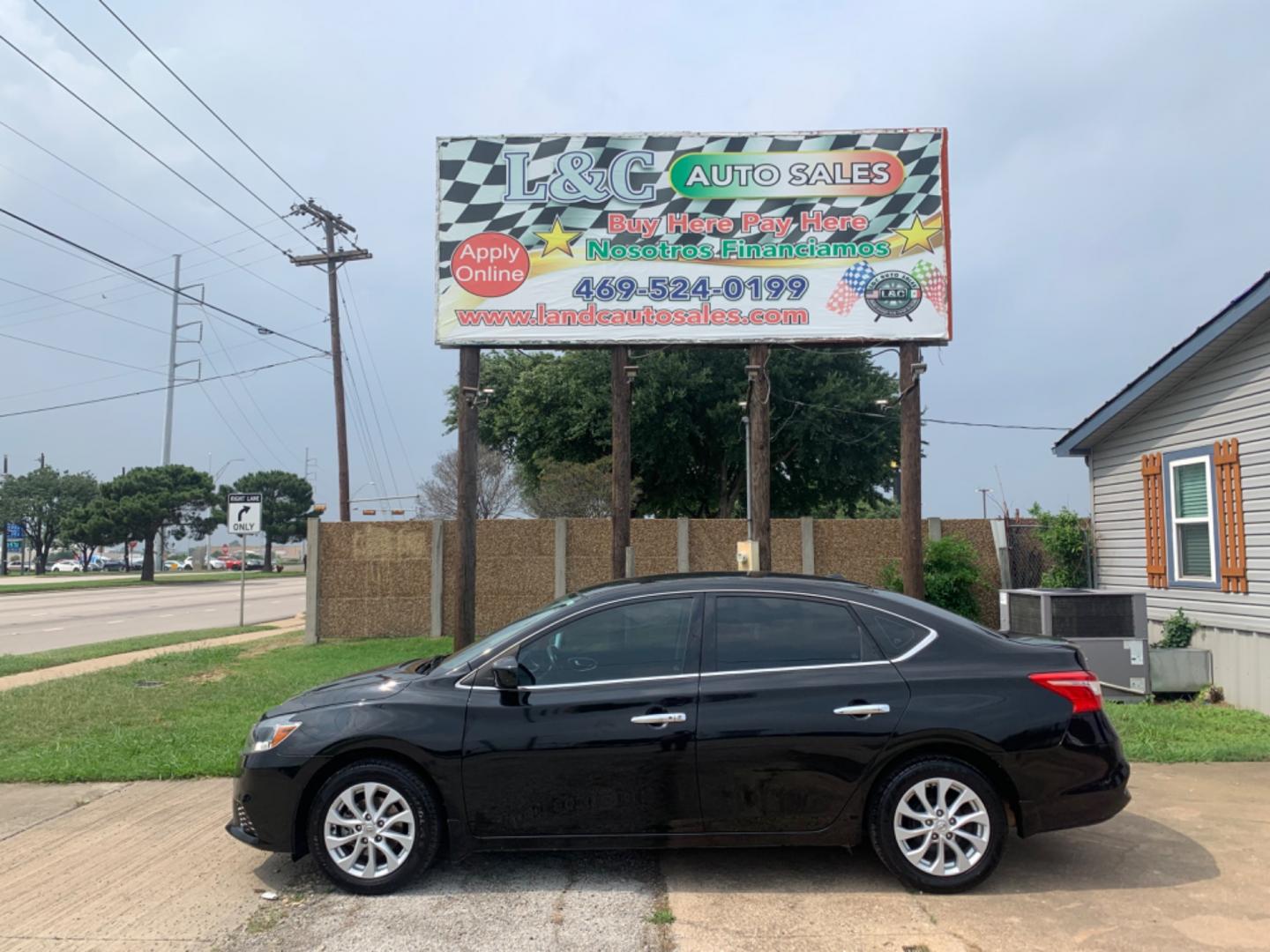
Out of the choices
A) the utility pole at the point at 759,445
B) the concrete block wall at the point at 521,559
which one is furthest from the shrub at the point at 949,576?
the utility pole at the point at 759,445

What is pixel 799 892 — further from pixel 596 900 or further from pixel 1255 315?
pixel 1255 315

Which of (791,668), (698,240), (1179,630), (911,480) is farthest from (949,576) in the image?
(791,668)

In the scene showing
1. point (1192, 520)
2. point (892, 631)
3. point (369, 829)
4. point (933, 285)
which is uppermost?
point (933, 285)

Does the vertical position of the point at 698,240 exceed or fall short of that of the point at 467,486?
it exceeds it

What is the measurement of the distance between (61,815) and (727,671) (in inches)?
183

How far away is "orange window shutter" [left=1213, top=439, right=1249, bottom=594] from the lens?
31.1ft

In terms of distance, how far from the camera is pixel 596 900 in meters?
4.57

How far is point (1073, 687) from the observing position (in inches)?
187

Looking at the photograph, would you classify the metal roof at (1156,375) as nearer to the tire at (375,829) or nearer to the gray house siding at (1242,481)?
the gray house siding at (1242,481)

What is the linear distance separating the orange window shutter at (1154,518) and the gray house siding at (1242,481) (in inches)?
4.9

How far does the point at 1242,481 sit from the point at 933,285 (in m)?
3.84

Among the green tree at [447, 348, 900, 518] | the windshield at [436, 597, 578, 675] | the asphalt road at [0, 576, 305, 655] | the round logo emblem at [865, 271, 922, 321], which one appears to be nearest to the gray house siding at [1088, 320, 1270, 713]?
the round logo emblem at [865, 271, 922, 321]

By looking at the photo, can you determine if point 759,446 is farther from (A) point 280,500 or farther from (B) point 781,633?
(A) point 280,500

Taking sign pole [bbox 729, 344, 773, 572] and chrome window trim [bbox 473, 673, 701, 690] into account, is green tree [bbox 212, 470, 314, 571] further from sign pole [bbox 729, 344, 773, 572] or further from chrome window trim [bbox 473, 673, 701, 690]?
chrome window trim [bbox 473, 673, 701, 690]
